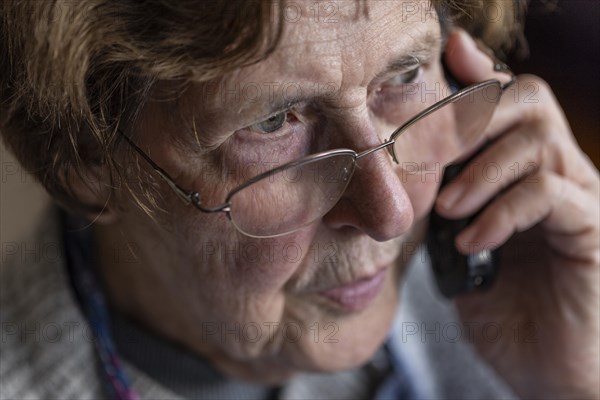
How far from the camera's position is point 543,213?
1.38 m

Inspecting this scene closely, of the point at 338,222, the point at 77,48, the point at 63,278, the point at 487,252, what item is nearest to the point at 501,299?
the point at 487,252

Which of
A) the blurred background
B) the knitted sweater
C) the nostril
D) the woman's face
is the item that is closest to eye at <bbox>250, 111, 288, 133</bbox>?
the woman's face

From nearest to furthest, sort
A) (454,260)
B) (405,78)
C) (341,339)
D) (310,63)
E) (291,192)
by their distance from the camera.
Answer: (310,63) < (291,192) < (405,78) < (341,339) < (454,260)

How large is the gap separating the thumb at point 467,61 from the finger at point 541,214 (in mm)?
189

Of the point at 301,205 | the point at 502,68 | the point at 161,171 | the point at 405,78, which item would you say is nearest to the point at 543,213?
the point at 502,68

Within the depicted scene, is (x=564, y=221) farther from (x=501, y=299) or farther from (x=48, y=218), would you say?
(x=48, y=218)

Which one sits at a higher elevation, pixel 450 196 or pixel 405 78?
pixel 405 78

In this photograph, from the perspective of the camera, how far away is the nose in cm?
109

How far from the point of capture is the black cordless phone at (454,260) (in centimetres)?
142

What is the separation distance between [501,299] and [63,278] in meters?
0.82

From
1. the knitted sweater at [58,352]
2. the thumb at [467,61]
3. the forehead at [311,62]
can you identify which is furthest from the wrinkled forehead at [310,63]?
the knitted sweater at [58,352]

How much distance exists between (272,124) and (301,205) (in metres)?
0.12

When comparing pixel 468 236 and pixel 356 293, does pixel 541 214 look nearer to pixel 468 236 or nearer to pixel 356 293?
pixel 468 236

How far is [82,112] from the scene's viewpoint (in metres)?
1.04
